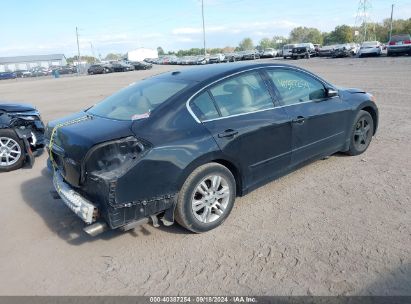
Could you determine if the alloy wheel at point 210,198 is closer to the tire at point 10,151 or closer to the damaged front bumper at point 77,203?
the damaged front bumper at point 77,203

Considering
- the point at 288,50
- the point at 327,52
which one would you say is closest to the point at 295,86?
the point at 288,50

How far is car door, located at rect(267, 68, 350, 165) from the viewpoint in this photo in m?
4.35

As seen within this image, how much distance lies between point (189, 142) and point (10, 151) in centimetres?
409

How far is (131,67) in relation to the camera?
159 feet

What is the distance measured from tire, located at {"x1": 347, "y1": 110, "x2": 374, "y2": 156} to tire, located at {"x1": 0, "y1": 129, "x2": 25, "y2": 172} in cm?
543

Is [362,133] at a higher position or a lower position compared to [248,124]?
lower

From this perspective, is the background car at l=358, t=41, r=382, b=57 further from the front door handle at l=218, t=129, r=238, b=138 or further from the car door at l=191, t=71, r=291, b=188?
the front door handle at l=218, t=129, r=238, b=138

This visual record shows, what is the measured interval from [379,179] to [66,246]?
3913mm

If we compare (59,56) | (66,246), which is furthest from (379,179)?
(59,56)

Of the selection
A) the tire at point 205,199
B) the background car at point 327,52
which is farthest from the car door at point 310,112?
the background car at point 327,52

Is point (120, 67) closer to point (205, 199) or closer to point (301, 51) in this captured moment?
point (301, 51)

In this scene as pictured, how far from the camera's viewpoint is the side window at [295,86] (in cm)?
435

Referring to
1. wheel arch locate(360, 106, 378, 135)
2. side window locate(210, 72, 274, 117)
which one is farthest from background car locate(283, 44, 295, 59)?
side window locate(210, 72, 274, 117)

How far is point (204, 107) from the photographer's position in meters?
3.69
